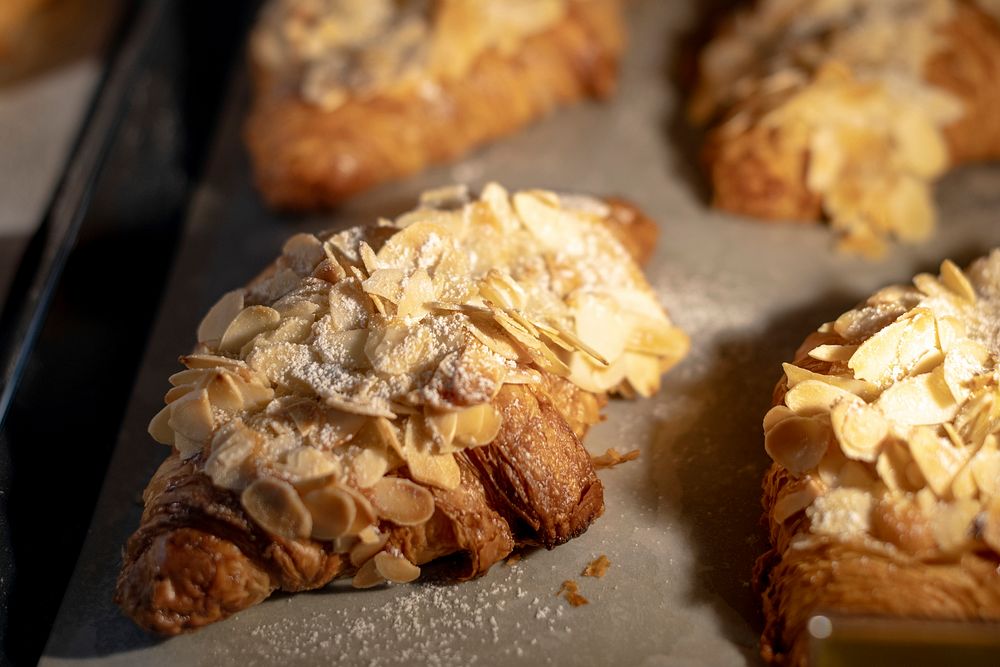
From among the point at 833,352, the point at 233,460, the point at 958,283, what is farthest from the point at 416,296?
the point at 958,283

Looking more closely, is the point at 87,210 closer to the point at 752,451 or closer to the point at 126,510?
the point at 126,510

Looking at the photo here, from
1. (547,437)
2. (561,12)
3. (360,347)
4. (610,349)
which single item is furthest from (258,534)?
(561,12)

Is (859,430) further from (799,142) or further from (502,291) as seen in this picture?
(799,142)

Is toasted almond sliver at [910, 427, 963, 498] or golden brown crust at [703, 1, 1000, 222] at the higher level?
golden brown crust at [703, 1, 1000, 222]

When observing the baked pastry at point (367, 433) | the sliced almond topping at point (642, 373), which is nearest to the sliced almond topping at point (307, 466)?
the baked pastry at point (367, 433)

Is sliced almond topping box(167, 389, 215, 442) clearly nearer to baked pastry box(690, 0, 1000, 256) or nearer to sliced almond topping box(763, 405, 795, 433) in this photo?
sliced almond topping box(763, 405, 795, 433)

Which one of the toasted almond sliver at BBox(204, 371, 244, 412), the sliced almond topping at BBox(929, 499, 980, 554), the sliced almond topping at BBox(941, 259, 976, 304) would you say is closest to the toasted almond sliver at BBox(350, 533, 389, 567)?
the toasted almond sliver at BBox(204, 371, 244, 412)
